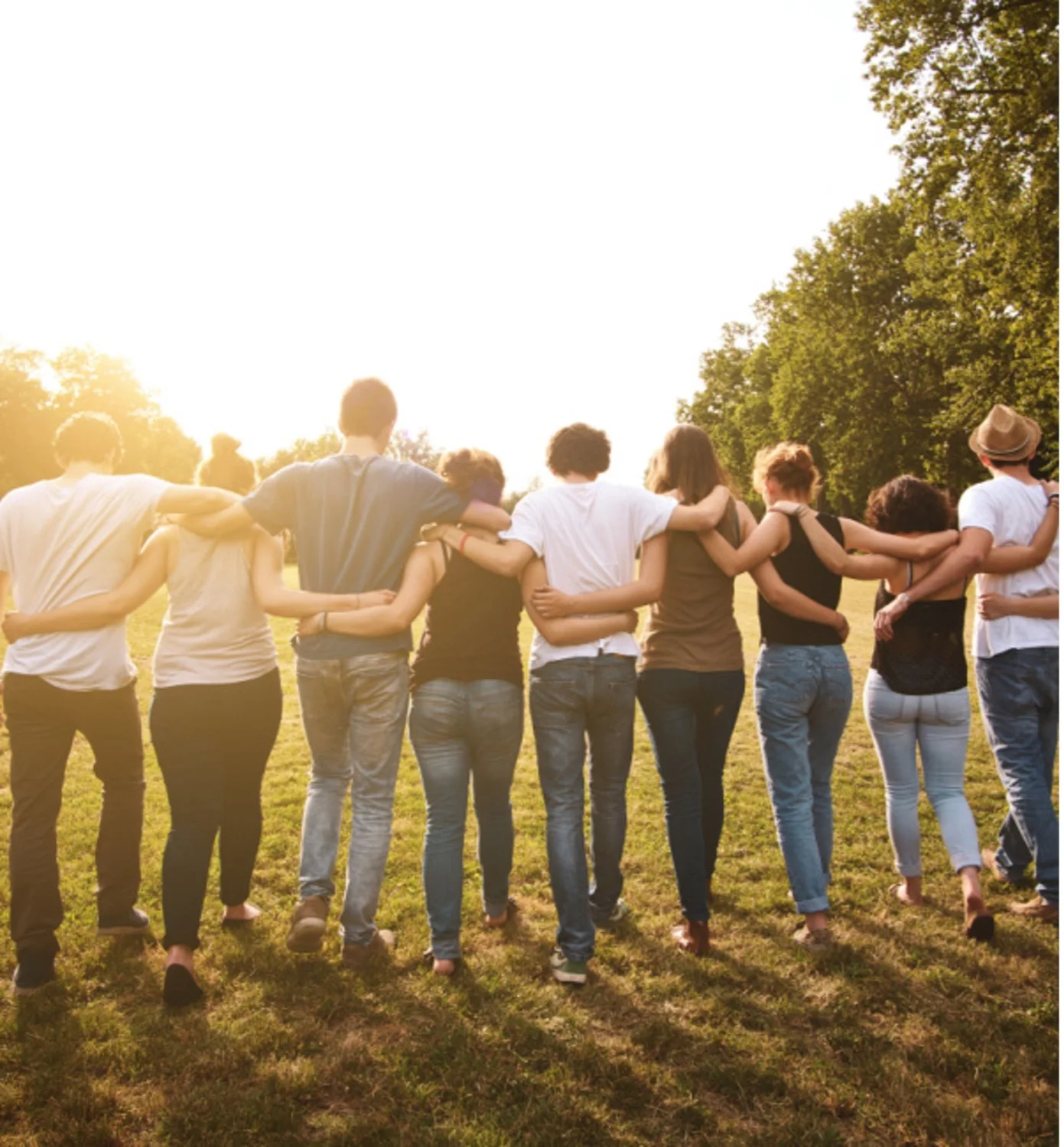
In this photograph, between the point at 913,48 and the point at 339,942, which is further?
the point at 913,48

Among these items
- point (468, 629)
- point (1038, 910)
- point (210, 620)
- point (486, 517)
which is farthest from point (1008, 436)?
point (210, 620)

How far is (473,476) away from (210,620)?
1364mm

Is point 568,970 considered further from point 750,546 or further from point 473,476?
point 473,476

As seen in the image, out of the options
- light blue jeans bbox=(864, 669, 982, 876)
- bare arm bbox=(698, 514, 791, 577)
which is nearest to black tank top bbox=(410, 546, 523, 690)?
bare arm bbox=(698, 514, 791, 577)

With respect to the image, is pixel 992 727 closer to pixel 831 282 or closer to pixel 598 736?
pixel 598 736

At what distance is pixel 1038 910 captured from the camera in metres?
4.62

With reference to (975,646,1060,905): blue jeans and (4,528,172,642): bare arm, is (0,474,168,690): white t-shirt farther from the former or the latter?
(975,646,1060,905): blue jeans

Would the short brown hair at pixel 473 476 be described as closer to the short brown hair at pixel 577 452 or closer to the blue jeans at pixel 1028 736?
the short brown hair at pixel 577 452

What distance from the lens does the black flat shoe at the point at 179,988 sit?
12.1 ft

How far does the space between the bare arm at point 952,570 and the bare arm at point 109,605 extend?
3593 mm

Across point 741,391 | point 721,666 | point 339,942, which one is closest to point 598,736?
point 721,666

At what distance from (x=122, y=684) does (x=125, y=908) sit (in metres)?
1.15

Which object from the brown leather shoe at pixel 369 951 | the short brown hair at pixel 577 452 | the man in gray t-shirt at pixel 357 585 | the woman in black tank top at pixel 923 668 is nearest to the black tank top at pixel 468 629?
the man in gray t-shirt at pixel 357 585

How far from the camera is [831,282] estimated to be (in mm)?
36906
